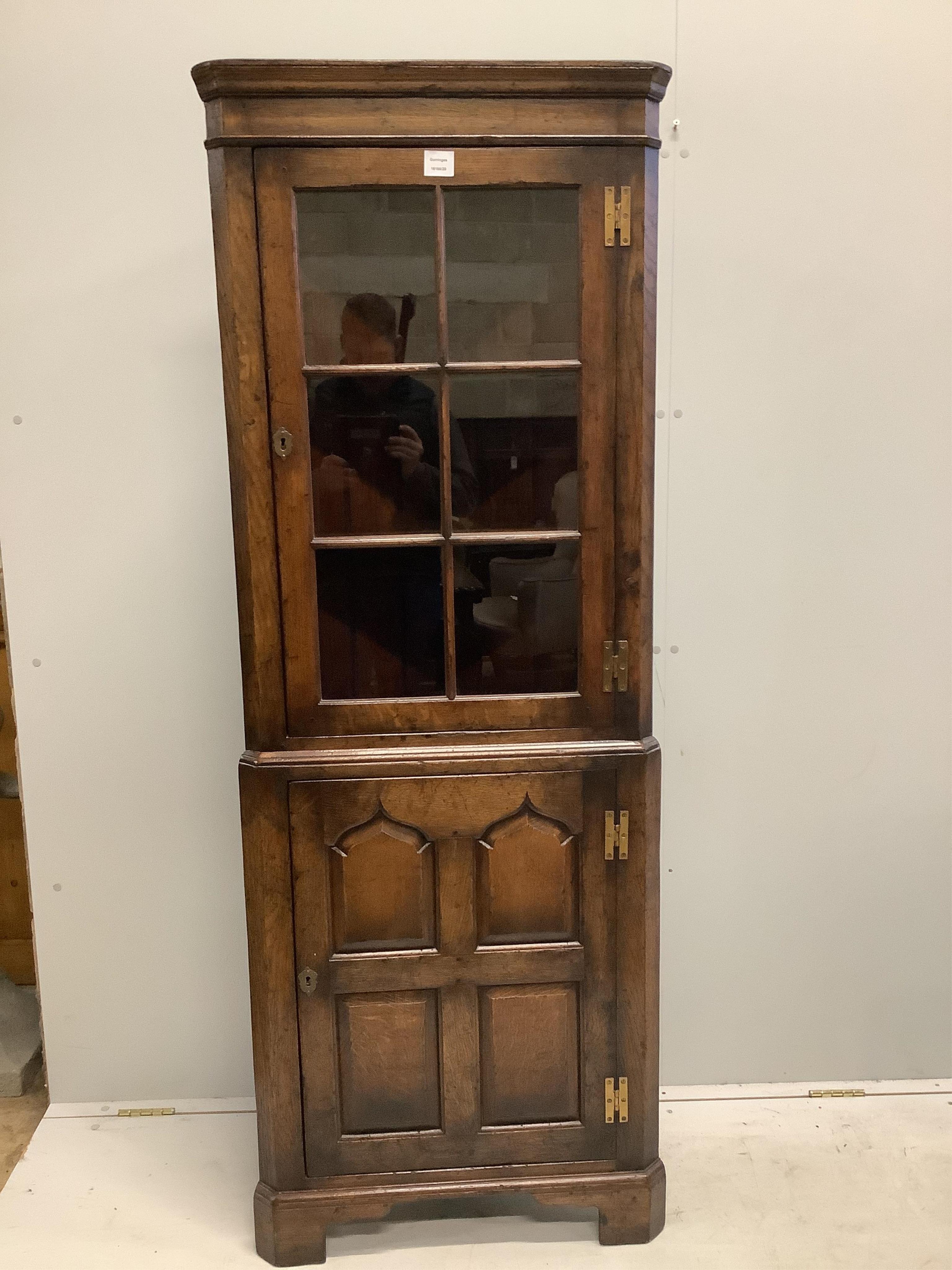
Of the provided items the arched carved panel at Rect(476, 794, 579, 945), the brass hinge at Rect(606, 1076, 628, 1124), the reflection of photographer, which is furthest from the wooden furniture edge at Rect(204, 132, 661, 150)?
the brass hinge at Rect(606, 1076, 628, 1124)

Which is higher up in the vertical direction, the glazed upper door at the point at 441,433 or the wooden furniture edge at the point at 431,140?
the wooden furniture edge at the point at 431,140

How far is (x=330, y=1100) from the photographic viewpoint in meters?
1.86

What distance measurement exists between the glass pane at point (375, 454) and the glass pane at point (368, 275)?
47 millimetres

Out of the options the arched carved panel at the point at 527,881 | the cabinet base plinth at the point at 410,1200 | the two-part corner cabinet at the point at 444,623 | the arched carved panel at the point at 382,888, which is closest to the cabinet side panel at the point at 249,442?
the two-part corner cabinet at the point at 444,623

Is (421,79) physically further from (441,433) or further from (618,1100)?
(618,1100)

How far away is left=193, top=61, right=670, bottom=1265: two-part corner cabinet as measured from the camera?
1629mm

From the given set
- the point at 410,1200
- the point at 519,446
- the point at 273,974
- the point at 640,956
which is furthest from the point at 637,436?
the point at 410,1200

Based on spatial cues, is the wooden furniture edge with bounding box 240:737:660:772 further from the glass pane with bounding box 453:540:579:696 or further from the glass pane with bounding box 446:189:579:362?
the glass pane with bounding box 446:189:579:362

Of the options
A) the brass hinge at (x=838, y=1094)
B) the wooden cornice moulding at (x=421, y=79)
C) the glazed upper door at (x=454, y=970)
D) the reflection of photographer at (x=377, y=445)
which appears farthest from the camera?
the brass hinge at (x=838, y=1094)

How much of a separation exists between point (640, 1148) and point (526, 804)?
686 mm

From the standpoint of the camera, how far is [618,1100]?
1894 mm

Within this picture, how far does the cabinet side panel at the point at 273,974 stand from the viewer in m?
1.78

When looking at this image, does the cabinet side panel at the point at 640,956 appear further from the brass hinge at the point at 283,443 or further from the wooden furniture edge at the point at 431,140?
the wooden furniture edge at the point at 431,140

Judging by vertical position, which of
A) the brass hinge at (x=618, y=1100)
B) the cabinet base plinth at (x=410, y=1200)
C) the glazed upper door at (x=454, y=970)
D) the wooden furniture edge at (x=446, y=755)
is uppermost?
the wooden furniture edge at (x=446, y=755)
